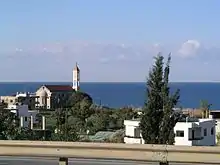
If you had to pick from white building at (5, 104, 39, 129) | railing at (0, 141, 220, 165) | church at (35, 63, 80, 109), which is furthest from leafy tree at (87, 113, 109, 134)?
railing at (0, 141, 220, 165)

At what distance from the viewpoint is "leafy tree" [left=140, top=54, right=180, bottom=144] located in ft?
178

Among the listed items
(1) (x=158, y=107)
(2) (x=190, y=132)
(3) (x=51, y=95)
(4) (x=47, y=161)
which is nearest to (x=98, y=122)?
(2) (x=190, y=132)

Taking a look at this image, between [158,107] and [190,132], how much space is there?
12.8 meters

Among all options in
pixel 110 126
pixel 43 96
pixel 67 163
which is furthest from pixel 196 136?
pixel 43 96

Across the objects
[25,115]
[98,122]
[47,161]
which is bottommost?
[47,161]

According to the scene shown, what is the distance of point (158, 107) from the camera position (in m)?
55.7

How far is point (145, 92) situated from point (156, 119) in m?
3.15

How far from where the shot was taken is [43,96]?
6555 inches

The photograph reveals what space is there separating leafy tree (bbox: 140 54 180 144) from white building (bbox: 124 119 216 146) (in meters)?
7.90

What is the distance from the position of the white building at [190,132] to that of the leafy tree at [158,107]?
7898 millimetres

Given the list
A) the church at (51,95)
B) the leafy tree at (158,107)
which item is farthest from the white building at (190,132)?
the church at (51,95)

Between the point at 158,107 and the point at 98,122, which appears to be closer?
the point at 158,107

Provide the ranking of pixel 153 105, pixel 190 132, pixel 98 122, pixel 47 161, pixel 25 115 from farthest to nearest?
pixel 25 115 < pixel 98 122 < pixel 190 132 < pixel 153 105 < pixel 47 161

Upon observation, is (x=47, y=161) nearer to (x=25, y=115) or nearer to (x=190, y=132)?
(x=190, y=132)
